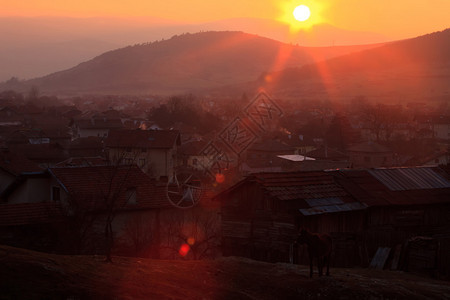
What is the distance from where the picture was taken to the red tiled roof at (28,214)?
2122cm

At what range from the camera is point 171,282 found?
1191 cm

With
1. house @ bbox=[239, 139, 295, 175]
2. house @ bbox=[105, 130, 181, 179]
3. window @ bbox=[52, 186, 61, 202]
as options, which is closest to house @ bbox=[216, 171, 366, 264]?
window @ bbox=[52, 186, 61, 202]

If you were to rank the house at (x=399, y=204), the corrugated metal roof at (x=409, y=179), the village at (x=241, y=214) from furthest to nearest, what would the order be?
the corrugated metal roof at (x=409, y=179)
the house at (x=399, y=204)
the village at (x=241, y=214)

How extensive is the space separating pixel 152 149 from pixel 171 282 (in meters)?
40.3

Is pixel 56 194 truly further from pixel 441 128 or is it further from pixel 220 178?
pixel 441 128

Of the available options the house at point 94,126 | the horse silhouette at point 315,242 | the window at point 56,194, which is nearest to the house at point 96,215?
the window at point 56,194

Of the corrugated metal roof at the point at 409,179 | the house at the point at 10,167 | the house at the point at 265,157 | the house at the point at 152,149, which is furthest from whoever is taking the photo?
the house at the point at 265,157

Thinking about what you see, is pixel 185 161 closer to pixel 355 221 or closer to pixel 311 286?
pixel 355 221

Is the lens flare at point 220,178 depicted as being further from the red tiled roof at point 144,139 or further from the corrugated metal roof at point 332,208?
the corrugated metal roof at point 332,208

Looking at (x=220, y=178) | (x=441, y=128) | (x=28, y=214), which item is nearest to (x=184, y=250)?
(x=28, y=214)

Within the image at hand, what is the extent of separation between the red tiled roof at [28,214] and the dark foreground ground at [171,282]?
8216 millimetres

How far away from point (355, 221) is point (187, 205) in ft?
29.9

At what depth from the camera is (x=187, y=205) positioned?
27500 millimetres

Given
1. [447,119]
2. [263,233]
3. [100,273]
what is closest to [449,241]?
[263,233]
